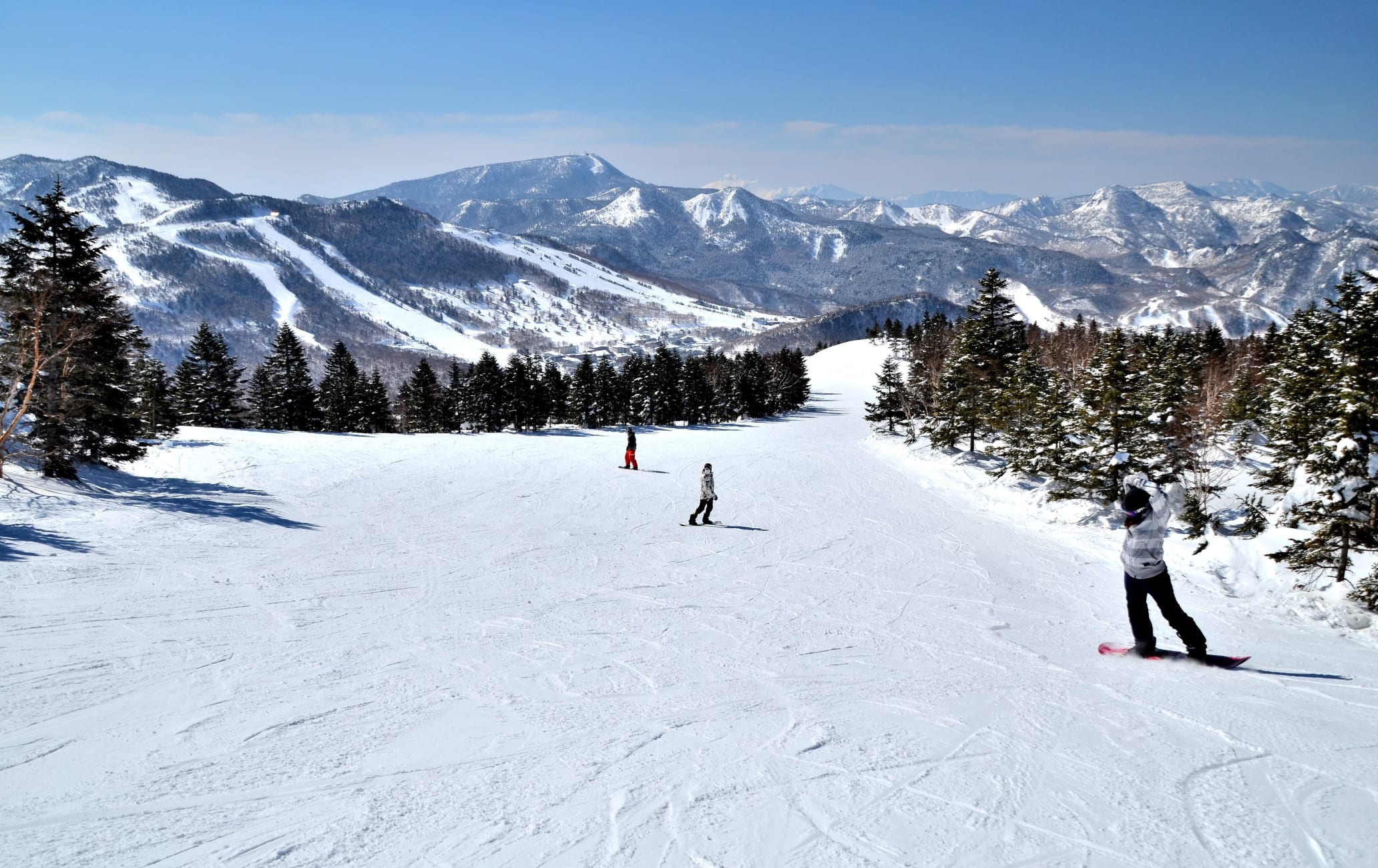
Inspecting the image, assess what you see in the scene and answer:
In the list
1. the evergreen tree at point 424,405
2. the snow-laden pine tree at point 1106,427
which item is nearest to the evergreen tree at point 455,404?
the evergreen tree at point 424,405

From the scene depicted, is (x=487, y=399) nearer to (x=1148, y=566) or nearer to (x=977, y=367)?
(x=977, y=367)

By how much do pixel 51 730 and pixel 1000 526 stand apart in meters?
20.0

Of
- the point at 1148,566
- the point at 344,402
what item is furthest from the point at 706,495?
the point at 344,402

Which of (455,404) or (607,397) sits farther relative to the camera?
(607,397)

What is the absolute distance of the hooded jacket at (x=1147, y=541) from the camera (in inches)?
285

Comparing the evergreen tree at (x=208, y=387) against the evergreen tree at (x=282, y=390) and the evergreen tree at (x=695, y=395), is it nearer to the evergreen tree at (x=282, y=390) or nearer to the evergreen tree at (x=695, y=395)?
the evergreen tree at (x=282, y=390)

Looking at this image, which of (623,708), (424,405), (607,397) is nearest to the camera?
(623,708)

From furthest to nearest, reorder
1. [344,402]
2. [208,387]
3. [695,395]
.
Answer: [695,395] → [344,402] → [208,387]

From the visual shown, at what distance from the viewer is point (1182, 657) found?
757 centimetres

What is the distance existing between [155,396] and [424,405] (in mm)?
22218

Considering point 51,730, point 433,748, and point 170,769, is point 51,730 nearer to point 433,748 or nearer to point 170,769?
point 170,769

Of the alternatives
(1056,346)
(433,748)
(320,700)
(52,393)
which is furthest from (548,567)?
(1056,346)

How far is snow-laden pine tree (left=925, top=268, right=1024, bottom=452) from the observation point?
112ft

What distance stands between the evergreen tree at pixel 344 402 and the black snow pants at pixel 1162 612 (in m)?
56.4
